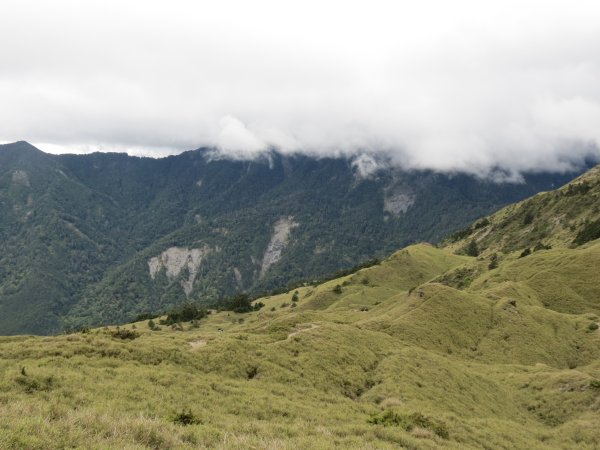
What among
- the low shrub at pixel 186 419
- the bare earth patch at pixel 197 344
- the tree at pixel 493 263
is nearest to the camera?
the low shrub at pixel 186 419

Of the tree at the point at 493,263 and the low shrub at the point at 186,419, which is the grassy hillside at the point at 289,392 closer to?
the low shrub at the point at 186,419

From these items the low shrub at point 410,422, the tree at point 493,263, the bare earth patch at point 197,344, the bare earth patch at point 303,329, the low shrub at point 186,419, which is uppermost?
the tree at point 493,263

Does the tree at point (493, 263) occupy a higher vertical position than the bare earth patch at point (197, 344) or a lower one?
higher

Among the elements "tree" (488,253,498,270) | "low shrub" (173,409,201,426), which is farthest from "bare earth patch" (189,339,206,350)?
"tree" (488,253,498,270)

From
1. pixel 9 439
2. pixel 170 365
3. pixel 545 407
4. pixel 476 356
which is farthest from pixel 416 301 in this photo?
pixel 9 439

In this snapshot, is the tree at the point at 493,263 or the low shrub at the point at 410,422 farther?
the tree at the point at 493,263

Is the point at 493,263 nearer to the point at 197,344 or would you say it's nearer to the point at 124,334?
the point at 197,344

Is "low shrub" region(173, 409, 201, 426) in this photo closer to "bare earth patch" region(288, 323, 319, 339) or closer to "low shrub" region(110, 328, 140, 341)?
"low shrub" region(110, 328, 140, 341)

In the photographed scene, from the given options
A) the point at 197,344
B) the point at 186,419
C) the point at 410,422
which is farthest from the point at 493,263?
the point at 186,419

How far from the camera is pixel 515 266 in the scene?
128m

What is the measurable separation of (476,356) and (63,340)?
59.1 metres

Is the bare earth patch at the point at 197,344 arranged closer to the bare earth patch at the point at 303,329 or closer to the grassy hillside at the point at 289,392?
the grassy hillside at the point at 289,392

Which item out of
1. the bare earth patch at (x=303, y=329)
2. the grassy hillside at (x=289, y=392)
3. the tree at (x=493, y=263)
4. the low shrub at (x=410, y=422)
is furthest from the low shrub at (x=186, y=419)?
the tree at (x=493, y=263)

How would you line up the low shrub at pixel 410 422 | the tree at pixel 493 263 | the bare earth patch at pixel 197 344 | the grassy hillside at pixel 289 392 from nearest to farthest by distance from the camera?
1. the grassy hillside at pixel 289 392
2. the low shrub at pixel 410 422
3. the bare earth patch at pixel 197 344
4. the tree at pixel 493 263
